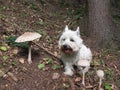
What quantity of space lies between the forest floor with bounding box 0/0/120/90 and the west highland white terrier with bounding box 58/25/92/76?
0.25m

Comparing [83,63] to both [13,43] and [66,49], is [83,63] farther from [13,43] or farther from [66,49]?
[13,43]

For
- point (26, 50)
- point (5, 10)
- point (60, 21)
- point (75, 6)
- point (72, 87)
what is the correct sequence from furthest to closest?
1. point (75, 6)
2. point (60, 21)
3. point (5, 10)
4. point (26, 50)
5. point (72, 87)

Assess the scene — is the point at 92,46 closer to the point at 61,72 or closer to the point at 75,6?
the point at 61,72

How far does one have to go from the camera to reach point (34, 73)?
6805mm

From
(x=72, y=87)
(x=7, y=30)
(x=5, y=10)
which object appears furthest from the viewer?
(x=5, y=10)

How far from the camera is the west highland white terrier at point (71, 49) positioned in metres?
6.39

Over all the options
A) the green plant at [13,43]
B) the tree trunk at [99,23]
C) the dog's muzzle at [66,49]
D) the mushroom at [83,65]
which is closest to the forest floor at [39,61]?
the green plant at [13,43]

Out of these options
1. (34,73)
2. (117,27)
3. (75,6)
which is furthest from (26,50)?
(75,6)

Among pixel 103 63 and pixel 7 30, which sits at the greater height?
pixel 7 30

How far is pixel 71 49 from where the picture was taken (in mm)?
6398

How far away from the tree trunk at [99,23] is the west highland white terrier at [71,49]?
1.77 metres

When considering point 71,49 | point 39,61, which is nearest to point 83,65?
point 71,49

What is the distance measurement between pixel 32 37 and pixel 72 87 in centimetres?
147

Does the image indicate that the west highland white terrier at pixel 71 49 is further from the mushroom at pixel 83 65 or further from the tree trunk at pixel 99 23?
the tree trunk at pixel 99 23
